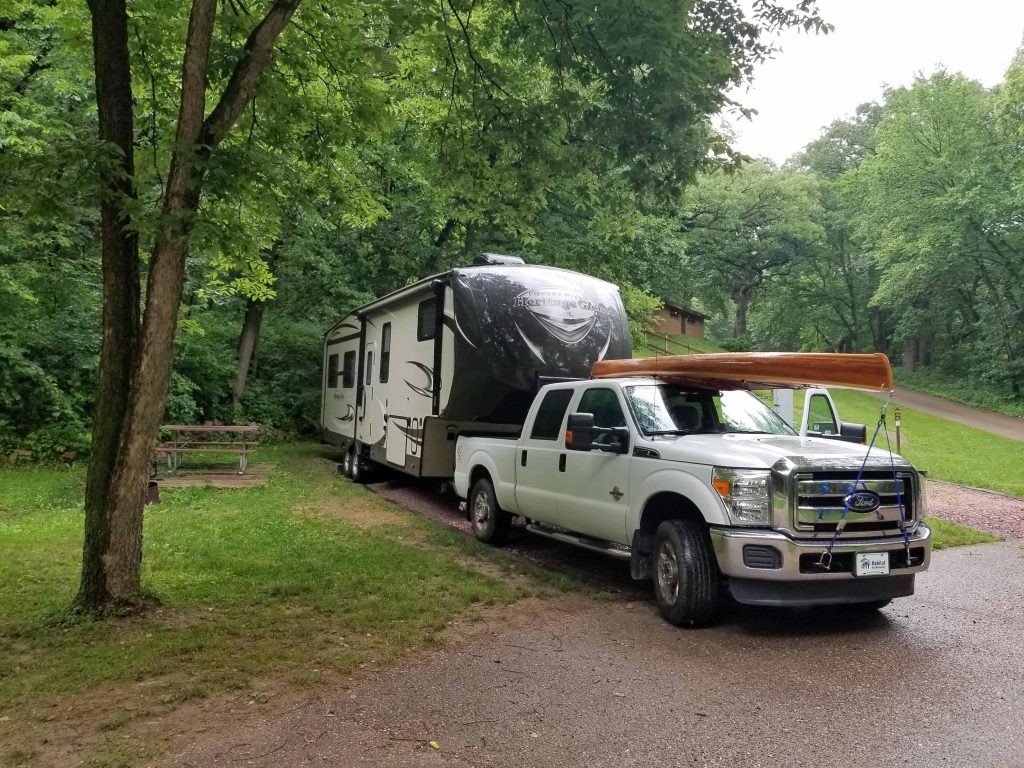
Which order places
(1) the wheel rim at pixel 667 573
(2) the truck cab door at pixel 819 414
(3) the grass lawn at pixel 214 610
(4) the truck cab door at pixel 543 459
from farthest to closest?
(2) the truck cab door at pixel 819 414
(4) the truck cab door at pixel 543 459
(1) the wheel rim at pixel 667 573
(3) the grass lawn at pixel 214 610

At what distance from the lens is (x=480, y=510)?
8.51 metres

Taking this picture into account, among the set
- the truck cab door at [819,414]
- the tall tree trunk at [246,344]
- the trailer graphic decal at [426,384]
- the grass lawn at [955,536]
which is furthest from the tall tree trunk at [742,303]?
the trailer graphic decal at [426,384]

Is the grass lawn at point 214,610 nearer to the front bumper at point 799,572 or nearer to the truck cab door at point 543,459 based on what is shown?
the truck cab door at point 543,459

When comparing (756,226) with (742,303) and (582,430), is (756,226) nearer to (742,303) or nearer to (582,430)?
(742,303)

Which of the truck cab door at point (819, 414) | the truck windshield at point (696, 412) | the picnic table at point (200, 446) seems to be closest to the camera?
the truck windshield at point (696, 412)

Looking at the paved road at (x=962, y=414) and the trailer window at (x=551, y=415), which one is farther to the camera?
the paved road at (x=962, y=414)

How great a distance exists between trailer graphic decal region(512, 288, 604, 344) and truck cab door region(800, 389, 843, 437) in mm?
3478

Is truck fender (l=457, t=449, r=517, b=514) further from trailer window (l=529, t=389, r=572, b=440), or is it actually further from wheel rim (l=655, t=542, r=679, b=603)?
wheel rim (l=655, t=542, r=679, b=603)

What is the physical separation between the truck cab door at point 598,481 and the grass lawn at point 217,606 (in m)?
0.82

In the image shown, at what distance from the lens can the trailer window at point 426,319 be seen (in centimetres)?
1004

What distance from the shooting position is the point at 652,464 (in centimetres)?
579

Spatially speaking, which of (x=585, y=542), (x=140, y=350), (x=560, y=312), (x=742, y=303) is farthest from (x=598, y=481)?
(x=742, y=303)

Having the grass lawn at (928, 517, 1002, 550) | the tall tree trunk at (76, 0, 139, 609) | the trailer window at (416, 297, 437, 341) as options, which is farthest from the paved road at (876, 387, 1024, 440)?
the tall tree trunk at (76, 0, 139, 609)

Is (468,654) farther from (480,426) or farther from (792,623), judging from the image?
(480,426)
